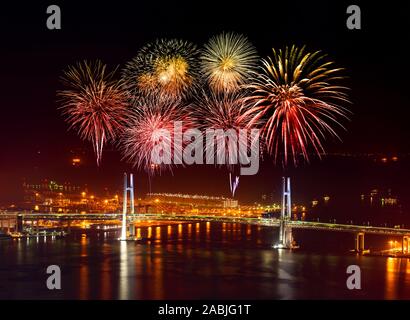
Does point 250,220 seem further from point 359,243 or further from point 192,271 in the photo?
point 192,271

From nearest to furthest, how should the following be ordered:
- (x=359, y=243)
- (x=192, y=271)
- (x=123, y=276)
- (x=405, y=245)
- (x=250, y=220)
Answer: (x=123, y=276) → (x=192, y=271) → (x=405, y=245) → (x=359, y=243) → (x=250, y=220)

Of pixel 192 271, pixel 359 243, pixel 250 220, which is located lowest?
pixel 359 243

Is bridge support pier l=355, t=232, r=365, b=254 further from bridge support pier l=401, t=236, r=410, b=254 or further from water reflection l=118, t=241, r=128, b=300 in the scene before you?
water reflection l=118, t=241, r=128, b=300

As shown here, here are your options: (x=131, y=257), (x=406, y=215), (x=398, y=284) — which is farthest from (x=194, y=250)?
(x=406, y=215)

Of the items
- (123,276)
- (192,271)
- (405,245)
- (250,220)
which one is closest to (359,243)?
(405,245)

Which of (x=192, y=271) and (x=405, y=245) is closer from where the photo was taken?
(x=192, y=271)

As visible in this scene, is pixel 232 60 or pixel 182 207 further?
pixel 182 207

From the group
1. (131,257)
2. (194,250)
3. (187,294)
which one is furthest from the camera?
(194,250)

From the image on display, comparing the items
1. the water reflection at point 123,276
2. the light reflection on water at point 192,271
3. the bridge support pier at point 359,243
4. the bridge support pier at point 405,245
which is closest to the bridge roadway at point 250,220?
the bridge support pier at point 359,243
